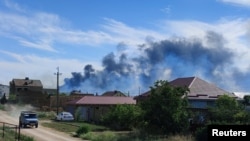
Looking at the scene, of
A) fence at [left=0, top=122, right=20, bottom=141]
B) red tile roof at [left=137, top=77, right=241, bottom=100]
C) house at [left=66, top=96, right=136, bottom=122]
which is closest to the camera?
fence at [left=0, top=122, right=20, bottom=141]

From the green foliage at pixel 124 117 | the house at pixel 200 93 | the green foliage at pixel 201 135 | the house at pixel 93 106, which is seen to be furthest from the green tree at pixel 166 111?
the house at pixel 93 106

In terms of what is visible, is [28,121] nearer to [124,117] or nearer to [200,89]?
[124,117]

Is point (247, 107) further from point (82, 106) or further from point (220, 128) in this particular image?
point (82, 106)

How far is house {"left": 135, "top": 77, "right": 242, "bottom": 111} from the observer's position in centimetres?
3897

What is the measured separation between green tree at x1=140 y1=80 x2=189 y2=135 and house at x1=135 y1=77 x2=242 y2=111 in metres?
3.36

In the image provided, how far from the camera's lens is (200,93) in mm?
43188

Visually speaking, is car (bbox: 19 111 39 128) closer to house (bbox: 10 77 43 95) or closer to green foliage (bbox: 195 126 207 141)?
green foliage (bbox: 195 126 207 141)

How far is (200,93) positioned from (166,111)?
916 cm

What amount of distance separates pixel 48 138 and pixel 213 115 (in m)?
13.8

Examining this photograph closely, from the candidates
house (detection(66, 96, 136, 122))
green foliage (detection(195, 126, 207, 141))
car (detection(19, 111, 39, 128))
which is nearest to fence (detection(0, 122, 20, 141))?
car (detection(19, 111, 39, 128))

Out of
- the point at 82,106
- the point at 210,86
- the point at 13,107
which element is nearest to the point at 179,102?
the point at 210,86

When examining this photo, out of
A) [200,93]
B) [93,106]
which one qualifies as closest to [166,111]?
[200,93]

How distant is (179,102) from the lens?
35.2 m

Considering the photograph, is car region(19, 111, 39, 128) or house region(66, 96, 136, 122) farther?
house region(66, 96, 136, 122)
